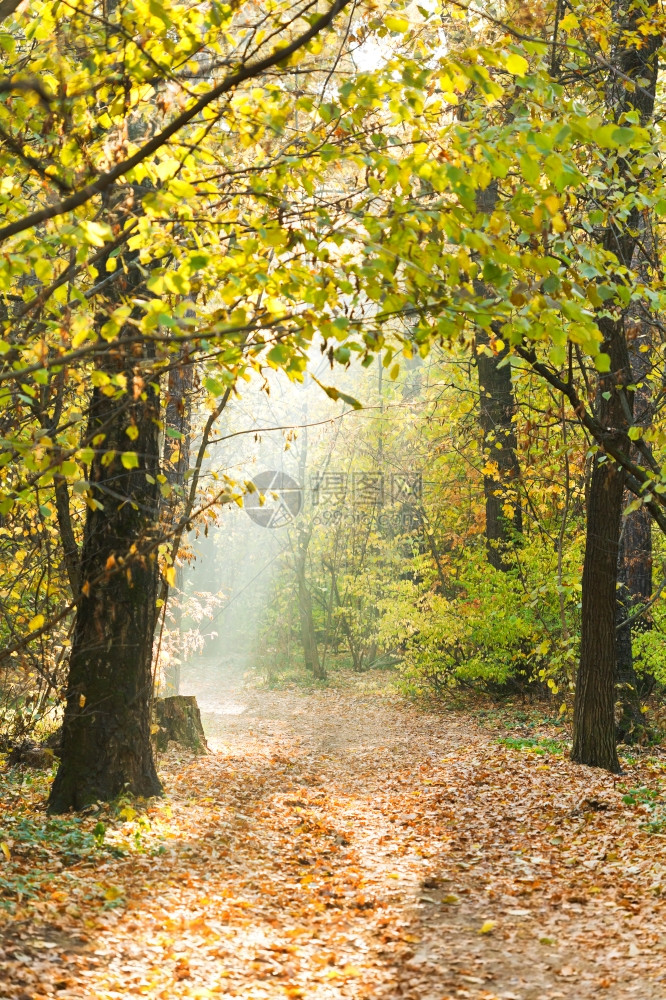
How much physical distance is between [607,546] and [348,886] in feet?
13.7

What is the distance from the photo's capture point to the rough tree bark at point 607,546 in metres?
8.45

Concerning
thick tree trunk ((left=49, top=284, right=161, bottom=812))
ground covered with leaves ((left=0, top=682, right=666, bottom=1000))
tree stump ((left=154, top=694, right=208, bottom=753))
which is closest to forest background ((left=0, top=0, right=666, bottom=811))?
thick tree trunk ((left=49, top=284, right=161, bottom=812))

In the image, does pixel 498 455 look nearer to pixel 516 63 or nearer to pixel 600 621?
pixel 600 621

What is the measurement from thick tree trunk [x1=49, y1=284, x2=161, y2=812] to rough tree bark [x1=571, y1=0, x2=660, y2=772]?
4.26 meters

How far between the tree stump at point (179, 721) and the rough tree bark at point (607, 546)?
14.9 ft

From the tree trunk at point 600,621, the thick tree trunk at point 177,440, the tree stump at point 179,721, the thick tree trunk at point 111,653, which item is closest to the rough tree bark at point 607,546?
the tree trunk at point 600,621

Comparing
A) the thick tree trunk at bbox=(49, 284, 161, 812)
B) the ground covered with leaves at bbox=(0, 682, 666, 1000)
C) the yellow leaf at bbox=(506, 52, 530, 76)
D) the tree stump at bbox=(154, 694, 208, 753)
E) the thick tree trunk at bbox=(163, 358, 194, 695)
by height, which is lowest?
the ground covered with leaves at bbox=(0, 682, 666, 1000)

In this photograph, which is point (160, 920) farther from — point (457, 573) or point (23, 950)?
point (457, 573)

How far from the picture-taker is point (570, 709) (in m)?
12.6

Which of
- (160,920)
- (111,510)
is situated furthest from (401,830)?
(111,510)

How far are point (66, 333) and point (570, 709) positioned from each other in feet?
33.1

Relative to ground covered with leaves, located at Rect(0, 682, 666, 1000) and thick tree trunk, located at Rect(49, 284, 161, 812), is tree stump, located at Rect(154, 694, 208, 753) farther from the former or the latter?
thick tree trunk, located at Rect(49, 284, 161, 812)

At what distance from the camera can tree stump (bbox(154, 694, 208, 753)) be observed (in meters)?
10.6

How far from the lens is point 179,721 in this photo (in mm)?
10734
